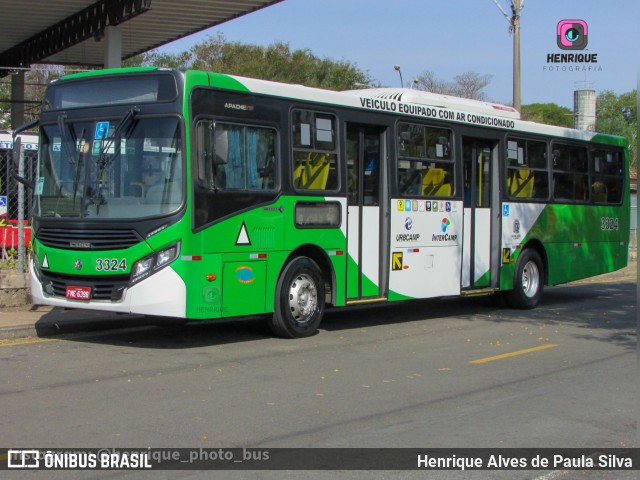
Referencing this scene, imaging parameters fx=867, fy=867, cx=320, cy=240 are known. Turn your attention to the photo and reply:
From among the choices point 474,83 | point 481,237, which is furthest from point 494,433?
point 474,83

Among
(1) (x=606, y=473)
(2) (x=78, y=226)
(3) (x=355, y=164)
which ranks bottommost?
→ (1) (x=606, y=473)

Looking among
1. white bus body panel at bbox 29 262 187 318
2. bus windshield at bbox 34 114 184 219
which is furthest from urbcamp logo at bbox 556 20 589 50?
white bus body panel at bbox 29 262 187 318

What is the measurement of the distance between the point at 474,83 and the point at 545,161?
139 ft

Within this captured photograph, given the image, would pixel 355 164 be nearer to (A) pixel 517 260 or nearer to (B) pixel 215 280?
(B) pixel 215 280

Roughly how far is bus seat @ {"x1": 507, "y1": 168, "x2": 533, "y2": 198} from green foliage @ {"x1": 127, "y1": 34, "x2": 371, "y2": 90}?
30670 millimetres

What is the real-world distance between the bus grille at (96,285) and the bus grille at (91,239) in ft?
1.19

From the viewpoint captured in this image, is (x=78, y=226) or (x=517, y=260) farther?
(x=517, y=260)

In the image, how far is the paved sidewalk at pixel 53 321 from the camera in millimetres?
11070

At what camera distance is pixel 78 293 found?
10.2 m

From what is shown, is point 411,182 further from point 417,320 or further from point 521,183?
point 521,183

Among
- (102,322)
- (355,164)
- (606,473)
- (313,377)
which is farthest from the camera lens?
(355,164)

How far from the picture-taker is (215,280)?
33.4ft

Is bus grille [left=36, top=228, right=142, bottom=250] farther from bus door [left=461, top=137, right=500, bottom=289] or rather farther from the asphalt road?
bus door [left=461, top=137, right=500, bottom=289]

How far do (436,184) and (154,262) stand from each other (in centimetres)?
561
